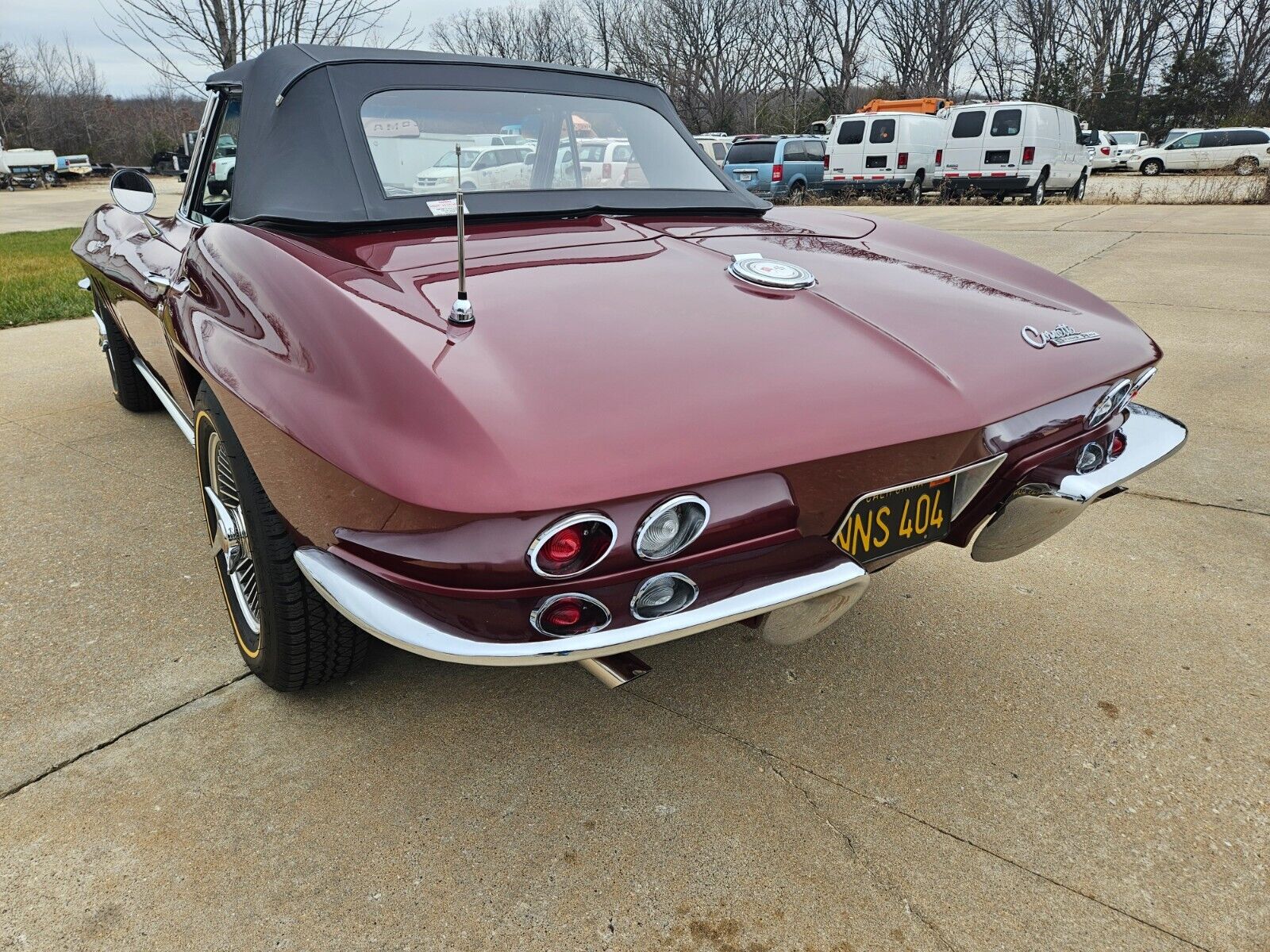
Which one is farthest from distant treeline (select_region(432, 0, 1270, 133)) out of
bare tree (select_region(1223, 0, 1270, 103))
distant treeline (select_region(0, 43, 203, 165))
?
distant treeline (select_region(0, 43, 203, 165))

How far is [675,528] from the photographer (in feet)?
4.84

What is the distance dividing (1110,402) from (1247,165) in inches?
1115

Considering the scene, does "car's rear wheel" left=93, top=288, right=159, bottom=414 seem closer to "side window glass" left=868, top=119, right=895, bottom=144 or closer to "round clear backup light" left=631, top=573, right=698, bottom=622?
"round clear backup light" left=631, top=573, right=698, bottom=622

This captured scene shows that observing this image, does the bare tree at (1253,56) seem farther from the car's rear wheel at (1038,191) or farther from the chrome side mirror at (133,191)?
the chrome side mirror at (133,191)

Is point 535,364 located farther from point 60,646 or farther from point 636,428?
point 60,646

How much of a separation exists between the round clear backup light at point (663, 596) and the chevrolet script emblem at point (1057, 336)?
1.04 m

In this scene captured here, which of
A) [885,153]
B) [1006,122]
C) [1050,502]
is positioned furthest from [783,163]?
[1050,502]

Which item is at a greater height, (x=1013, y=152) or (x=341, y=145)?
(x=341, y=145)

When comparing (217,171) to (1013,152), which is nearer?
(217,171)

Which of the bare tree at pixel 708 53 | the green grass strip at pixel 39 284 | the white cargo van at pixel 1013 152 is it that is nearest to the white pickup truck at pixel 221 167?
the green grass strip at pixel 39 284

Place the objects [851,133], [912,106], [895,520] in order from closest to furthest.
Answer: [895,520], [851,133], [912,106]

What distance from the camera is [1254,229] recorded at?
11242mm

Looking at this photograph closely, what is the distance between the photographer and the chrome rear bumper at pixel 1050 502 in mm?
1953

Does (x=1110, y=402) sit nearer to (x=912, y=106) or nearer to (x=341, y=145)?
(x=341, y=145)
